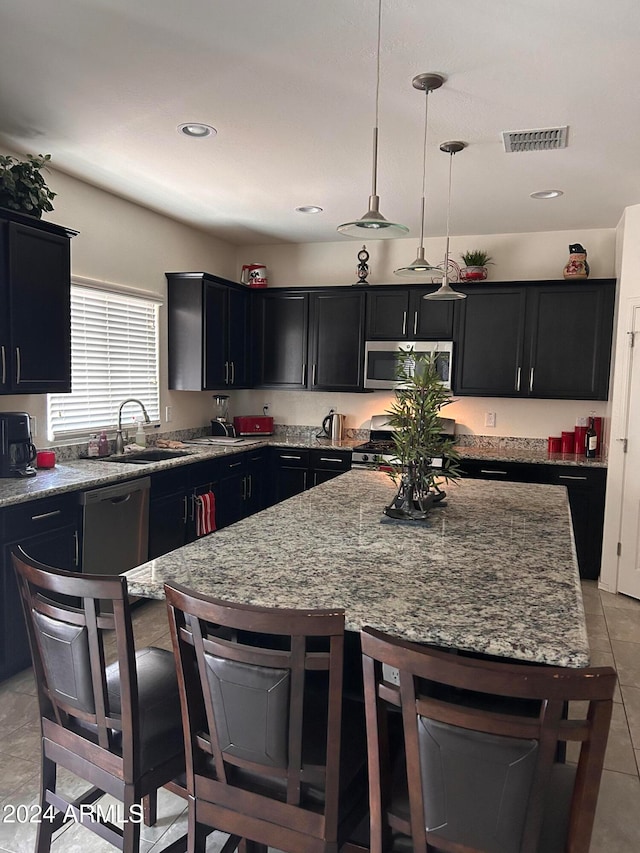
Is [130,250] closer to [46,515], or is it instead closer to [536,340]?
[46,515]

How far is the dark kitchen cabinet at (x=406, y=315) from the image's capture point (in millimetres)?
5227

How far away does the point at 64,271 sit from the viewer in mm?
3469

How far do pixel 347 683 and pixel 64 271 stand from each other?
2.80 metres

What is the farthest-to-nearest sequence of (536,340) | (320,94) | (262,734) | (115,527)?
(536,340) → (115,527) → (320,94) → (262,734)

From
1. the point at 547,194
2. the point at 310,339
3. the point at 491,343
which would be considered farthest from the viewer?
the point at 310,339

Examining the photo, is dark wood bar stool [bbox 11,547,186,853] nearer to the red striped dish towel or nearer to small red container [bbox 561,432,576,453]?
the red striped dish towel

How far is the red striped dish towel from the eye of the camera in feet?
14.6

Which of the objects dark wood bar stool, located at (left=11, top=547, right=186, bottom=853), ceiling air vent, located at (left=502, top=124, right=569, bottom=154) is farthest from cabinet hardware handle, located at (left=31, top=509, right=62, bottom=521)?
ceiling air vent, located at (left=502, top=124, right=569, bottom=154)

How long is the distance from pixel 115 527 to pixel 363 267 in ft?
11.0

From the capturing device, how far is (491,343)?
16.7 ft

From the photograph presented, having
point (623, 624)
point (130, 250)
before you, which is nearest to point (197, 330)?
point (130, 250)

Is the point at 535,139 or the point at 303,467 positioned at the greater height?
the point at 535,139

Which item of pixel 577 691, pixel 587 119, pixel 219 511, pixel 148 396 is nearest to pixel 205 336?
pixel 148 396

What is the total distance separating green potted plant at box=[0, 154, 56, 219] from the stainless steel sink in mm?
1667
